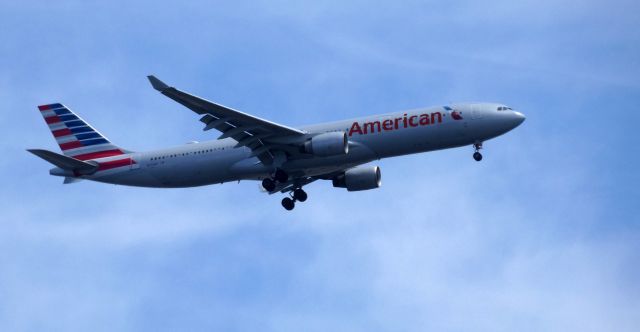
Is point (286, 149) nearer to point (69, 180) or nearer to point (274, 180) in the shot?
point (274, 180)

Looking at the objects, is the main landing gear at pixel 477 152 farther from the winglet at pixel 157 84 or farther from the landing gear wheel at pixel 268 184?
the winglet at pixel 157 84

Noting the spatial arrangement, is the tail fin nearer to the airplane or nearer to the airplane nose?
the airplane

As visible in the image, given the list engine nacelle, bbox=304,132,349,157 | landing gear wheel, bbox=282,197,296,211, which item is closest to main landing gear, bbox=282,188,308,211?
landing gear wheel, bbox=282,197,296,211

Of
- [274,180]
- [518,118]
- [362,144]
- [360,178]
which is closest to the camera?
[362,144]

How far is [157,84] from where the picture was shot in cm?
4884

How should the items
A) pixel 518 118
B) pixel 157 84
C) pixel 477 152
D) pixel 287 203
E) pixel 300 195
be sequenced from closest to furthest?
1. pixel 157 84
2. pixel 518 118
3. pixel 477 152
4. pixel 300 195
5. pixel 287 203

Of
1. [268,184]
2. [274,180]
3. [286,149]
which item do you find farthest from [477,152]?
[268,184]

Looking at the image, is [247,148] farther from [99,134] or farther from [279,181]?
[99,134]

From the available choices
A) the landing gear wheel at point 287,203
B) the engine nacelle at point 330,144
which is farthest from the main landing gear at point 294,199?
the engine nacelle at point 330,144

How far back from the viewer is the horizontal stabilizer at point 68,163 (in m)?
55.5

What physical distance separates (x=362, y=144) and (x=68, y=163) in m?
17.4

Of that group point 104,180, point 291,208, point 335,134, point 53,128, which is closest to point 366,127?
point 335,134

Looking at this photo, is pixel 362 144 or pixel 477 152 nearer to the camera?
pixel 362 144

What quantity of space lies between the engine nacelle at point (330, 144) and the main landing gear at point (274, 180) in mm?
2756
